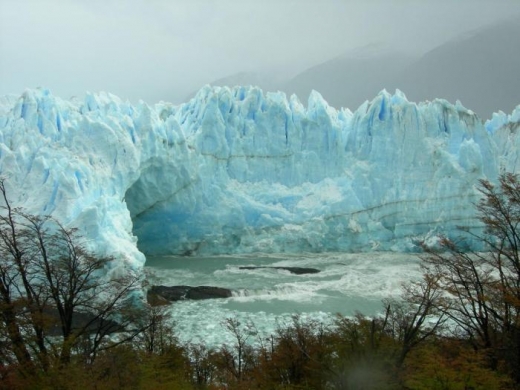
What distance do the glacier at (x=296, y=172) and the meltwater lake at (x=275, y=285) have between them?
132 centimetres

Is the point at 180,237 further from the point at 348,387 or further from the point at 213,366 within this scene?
the point at 348,387

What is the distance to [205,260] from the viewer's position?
21484 millimetres

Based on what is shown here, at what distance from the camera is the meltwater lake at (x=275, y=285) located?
1262cm

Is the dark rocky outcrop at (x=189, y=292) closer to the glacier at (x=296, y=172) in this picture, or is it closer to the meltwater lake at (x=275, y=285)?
the meltwater lake at (x=275, y=285)

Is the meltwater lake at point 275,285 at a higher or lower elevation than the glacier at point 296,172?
lower

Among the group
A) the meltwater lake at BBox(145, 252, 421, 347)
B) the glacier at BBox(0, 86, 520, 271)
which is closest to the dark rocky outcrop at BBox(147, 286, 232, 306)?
the meltwater lake at BBox(145, 252, 421, 347)

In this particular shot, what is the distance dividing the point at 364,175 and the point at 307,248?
4693mm

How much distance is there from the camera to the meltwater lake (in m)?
12.6

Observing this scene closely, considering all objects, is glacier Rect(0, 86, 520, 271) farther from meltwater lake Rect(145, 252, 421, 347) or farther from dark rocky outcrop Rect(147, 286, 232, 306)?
dark rocky outcrop Rect(147, 286, 232, 306)

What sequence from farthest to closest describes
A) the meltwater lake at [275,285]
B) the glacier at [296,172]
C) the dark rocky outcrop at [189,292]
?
the glacier at [296,172] → the dark rocky outcrop at [189,292] → the meltwater lake at [275,285]

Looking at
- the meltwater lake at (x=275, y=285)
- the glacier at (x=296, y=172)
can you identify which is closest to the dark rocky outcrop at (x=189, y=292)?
the meltwater lake at (x=275, y=285)

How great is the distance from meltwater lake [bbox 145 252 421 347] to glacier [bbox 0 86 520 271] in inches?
51.8

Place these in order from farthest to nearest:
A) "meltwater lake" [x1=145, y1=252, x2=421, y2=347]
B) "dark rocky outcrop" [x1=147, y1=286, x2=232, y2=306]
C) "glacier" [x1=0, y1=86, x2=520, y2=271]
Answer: "glacier" [x1=0, y1=86, x2=520, y2=271], "dark rocky outcrop" [x1=147, y1=286, x2=232, y2=306], "meltwater lake" [x1=145, y1=252, x2=421, y2=347]

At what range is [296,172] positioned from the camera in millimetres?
24422
